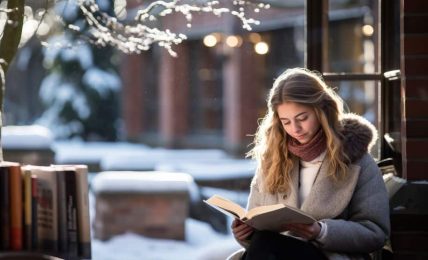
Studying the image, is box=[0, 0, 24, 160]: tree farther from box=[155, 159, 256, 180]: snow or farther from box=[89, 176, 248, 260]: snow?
box=[155, 159, 256, 180]: snow

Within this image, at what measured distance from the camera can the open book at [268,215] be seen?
3193 millimetres

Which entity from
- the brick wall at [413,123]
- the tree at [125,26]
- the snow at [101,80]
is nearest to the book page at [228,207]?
the brick wall at [413,123]

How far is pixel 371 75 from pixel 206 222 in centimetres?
716

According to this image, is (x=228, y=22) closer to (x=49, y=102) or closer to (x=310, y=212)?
(x=49, y=102)

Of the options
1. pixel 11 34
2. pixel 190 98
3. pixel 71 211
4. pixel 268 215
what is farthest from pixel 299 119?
pixel 190 98

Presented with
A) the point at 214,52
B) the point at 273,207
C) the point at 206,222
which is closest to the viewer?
the point at 273,207

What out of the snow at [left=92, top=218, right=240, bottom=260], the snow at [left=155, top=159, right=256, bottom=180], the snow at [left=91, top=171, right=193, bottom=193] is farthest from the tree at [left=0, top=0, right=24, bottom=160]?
the snow at [left=155, top=159, right=256, bottom=180]

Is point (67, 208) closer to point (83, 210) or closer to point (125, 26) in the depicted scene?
point (83, 210)

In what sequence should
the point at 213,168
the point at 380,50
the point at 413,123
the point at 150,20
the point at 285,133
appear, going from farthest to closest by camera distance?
the point at 213,168 → the point at 150,20 → the point at 380,50 → the point at 413,123 → the point at 285,133

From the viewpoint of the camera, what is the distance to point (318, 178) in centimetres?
362

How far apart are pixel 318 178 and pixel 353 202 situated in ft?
0.52

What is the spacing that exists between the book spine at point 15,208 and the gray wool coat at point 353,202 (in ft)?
2.87

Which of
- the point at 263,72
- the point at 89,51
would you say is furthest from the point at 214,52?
the point at 89,51

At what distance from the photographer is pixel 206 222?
1187cm
